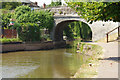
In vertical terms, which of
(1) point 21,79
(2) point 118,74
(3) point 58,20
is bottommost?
(1) point 21,79

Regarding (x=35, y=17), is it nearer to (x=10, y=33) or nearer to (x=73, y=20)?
(x=10, y=33)

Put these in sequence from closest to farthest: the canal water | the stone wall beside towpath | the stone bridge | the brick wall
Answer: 1. the canal water
2. the stone wall beside towpath
3. the stone bridge
4. the brick wall

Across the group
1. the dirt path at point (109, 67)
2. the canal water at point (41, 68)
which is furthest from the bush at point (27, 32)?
the dirt path at point (109, 67)

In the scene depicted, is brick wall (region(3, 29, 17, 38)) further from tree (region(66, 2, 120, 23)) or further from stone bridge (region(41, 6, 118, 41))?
tree (region(66, 2, 120, 23))


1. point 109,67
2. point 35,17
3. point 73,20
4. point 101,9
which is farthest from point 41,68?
point 73,20

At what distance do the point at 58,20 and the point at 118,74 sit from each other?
1050 inches

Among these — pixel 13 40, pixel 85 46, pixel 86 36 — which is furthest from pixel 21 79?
pixel 86 36

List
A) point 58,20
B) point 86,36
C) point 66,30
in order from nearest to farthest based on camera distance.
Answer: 1. point 58,20
2. point 86,36
3. point 66,30

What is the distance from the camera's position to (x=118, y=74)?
8359 mm

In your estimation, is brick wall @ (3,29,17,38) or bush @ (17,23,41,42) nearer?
bush @ (17,23,41,42)

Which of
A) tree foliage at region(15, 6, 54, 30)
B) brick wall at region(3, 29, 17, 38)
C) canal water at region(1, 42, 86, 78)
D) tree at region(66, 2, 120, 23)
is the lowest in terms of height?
canal water at region(1, 42, 86, 78)

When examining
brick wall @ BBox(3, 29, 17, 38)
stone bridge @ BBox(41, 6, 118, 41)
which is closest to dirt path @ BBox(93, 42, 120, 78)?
stone bridge @ BBox(41, 6, 118, 41)

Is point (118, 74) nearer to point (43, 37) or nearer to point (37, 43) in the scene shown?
point (37, 43)

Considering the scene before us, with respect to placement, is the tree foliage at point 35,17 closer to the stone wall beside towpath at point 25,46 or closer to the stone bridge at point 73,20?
the stone bridge at point 73,20
